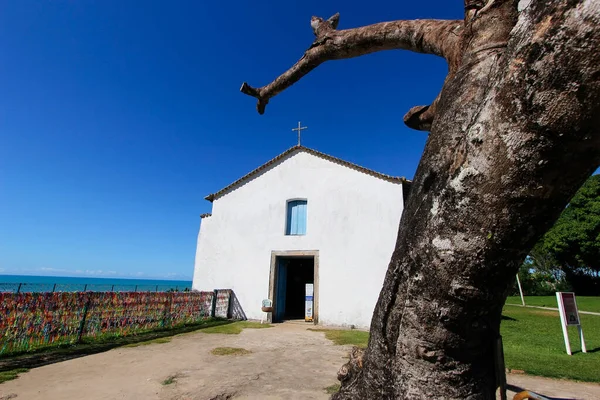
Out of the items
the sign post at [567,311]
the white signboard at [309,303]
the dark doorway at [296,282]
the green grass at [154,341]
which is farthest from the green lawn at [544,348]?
the dark doorway at [296,282]

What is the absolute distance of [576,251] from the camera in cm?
2536

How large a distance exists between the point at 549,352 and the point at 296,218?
8.11 metres

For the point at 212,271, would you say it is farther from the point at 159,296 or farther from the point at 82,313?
the point at 82,313

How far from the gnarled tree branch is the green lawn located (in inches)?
214

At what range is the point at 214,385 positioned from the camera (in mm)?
4270

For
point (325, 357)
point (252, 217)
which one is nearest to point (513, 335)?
point (325, 357)

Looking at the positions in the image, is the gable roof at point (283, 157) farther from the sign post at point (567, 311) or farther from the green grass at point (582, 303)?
the green grass at point (582, 303)

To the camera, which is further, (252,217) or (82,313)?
(252,217)

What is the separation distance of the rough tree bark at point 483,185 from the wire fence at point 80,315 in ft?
24.5

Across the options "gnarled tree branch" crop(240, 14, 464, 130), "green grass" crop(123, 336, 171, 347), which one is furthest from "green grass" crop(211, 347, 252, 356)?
"gnarled tree branch" crop(240, 14, 464, 130)

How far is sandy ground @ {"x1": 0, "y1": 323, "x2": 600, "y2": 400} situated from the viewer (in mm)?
3961

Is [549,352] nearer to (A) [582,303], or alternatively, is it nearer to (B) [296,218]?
(B) [296,218]

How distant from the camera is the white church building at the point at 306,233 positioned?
10.4 meters

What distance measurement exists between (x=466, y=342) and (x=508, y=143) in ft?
2.42
